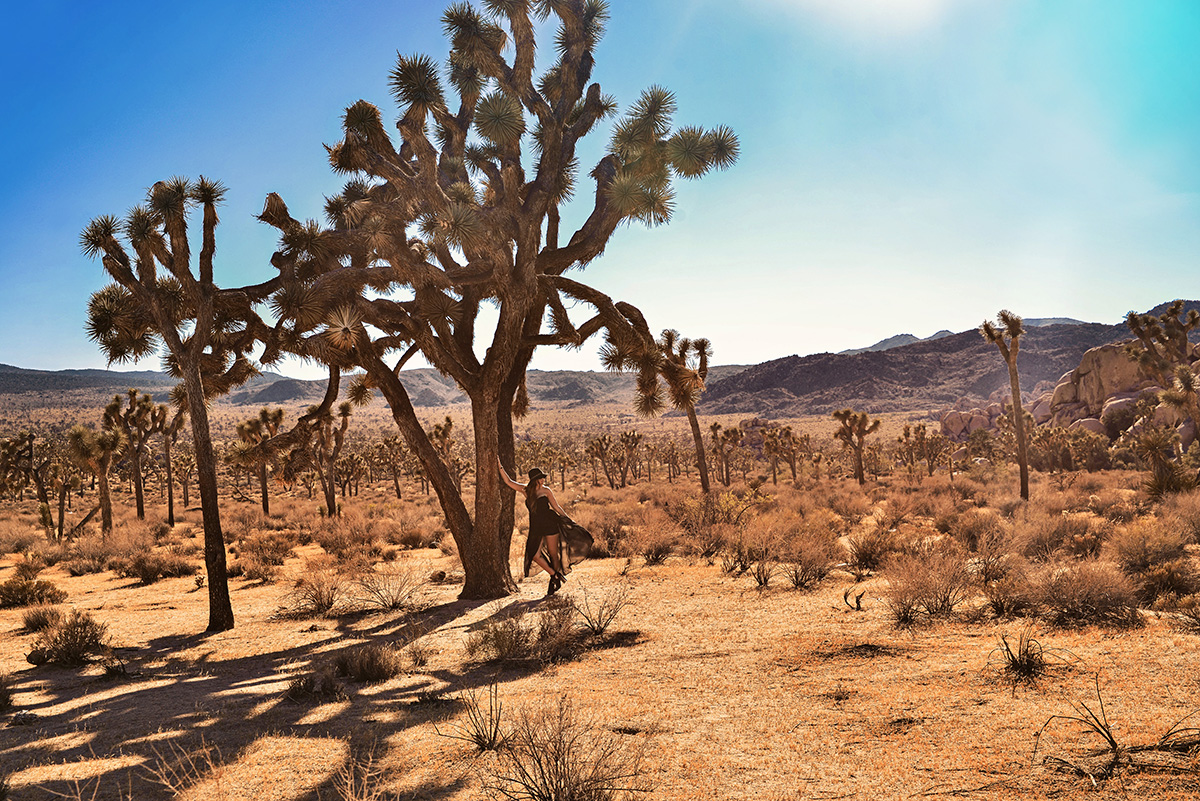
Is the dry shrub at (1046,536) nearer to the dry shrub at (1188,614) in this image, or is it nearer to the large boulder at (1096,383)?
the dry shrub at (1188,614)

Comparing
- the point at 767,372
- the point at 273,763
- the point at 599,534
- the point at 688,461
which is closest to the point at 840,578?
the point at 599,534

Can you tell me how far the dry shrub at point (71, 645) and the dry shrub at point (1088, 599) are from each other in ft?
37.8

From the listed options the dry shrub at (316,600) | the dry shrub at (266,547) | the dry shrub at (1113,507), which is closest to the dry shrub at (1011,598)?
the dry shrub at (316,600)

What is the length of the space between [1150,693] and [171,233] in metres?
13.4

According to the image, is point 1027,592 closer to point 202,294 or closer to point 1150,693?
point 1150,693

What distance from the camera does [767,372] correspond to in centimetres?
15350

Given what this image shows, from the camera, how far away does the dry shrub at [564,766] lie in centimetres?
341

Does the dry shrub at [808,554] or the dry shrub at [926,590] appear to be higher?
the dry shrub at [926,590]

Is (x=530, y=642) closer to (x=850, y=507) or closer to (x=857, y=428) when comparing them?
(x=850, y=507)

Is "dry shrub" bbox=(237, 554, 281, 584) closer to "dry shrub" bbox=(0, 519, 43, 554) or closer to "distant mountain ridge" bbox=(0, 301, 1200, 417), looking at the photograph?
"dry shrub" bbox=(0, 519, 43, 554)

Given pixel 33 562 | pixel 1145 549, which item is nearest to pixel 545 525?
pixel 1145 549

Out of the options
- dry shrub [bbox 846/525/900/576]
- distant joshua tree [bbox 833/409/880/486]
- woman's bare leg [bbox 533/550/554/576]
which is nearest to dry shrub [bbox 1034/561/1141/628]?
dry shrub [bbox 846/525/900/576]

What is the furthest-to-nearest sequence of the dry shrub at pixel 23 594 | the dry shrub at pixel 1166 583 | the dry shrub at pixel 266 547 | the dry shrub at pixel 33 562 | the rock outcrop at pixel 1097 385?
the rock outcrop at pixel 1097 385, the dry shrub at pixel 266 547, the dry shrub at pixel 33 562, the dry shrub at pixel 23 594, the dry shrub at pixel 1166 583

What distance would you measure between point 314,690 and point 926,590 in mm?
6785
